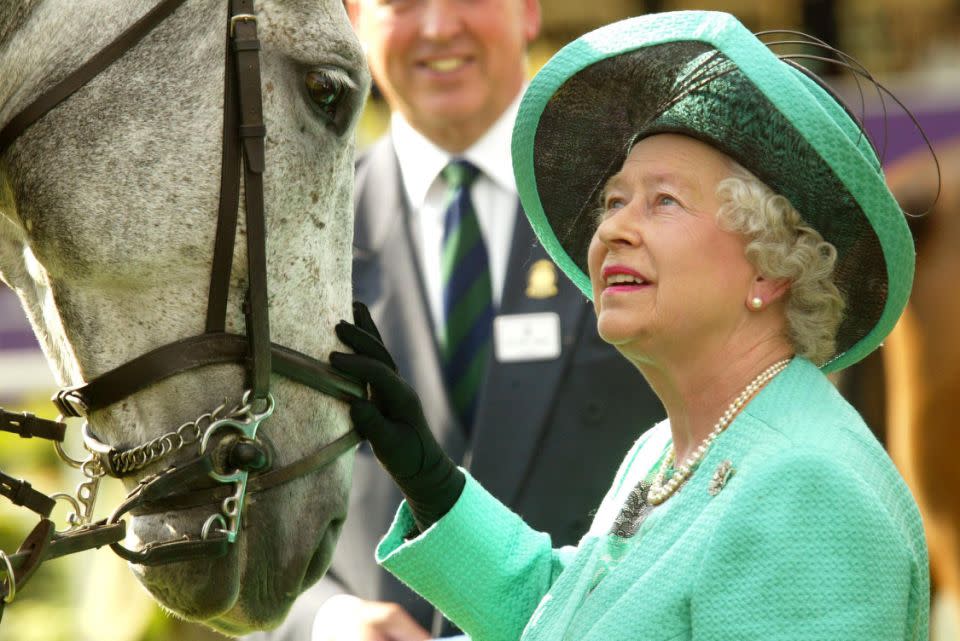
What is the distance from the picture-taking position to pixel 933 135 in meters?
6.11

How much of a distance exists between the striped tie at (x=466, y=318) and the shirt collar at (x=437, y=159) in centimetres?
17

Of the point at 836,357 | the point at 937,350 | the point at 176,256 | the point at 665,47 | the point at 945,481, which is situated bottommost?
the point at 945,481

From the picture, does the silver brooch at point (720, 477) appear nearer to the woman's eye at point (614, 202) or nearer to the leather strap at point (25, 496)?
the woman's eye at point (614, 202)

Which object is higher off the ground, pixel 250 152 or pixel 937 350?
pixel 250 152

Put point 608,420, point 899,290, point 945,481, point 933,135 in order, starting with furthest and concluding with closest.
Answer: point 933,135
point 945,481
point 608,420
point 899,290

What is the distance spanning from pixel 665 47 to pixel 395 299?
130cm

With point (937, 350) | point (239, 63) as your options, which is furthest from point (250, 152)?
point (937, 350)

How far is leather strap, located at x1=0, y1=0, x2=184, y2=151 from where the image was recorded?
84.0 inches

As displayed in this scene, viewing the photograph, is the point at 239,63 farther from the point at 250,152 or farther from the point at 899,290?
the point at 899,290

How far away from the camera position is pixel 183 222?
216 centimetres

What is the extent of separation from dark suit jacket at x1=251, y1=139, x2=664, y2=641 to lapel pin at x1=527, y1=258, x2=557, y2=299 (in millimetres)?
15

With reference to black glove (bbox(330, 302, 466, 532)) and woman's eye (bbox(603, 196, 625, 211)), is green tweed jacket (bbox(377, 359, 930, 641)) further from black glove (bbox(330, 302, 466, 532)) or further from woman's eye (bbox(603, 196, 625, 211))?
woman's eye (bbox(603, 196, 625, 211))

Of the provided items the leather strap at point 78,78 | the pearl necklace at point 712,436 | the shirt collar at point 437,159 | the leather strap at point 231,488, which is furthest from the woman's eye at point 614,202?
the shirt collar at point 437,159

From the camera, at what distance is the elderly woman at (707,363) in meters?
1.79
